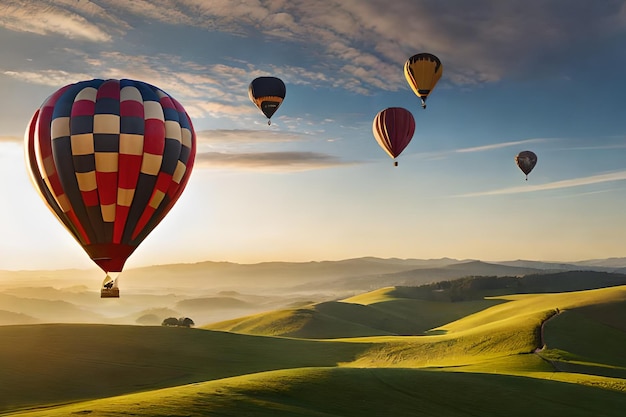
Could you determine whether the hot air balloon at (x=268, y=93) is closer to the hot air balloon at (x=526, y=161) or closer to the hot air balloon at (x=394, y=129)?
the hot air balloon at (x=394, y=129)

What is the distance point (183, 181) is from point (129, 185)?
3.48 metres

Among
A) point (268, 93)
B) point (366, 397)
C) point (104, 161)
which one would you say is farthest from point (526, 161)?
point (104, 161)

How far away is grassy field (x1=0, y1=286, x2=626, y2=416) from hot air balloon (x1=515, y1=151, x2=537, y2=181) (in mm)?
19152

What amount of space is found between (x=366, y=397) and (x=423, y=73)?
3123 cm

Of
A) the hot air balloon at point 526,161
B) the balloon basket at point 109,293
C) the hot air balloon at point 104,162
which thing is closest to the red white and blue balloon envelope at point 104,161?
the hot air balloon at point 104,162

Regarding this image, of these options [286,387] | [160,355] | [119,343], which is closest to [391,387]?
[286,387]

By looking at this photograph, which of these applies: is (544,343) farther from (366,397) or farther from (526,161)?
(366,397)

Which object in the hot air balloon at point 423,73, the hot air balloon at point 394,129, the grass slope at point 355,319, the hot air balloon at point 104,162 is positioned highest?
the hot air balloon at point 423,73

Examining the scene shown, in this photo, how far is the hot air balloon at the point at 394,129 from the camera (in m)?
57.7

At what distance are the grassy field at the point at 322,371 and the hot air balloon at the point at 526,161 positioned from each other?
19.2m

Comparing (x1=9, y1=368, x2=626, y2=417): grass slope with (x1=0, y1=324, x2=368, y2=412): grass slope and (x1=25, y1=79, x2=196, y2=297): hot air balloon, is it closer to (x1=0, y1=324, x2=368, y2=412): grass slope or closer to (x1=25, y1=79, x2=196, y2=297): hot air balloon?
(x1=25, y1=79, x2=196, y2=297): hot air balloon

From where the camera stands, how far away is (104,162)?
30953 millimetres

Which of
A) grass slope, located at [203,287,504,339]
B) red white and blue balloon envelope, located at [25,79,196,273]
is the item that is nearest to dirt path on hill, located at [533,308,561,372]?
red white and blue balloon envelope, located at [25,79,196,273]

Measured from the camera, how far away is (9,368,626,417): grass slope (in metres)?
33.2
